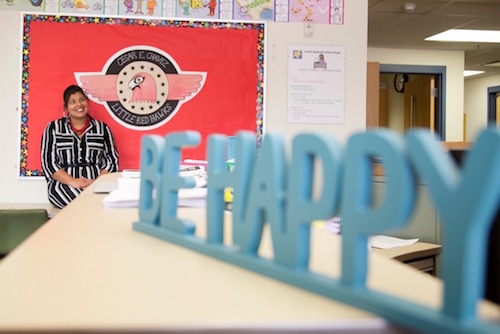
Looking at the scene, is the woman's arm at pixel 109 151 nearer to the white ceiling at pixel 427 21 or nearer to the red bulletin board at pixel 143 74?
the red bulletin board at pixel 143 74

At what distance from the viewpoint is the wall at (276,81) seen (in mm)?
4184

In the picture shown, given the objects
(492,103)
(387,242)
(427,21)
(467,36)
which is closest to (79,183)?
(387,242)

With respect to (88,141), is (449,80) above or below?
above

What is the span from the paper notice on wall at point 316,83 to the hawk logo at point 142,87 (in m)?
0.81

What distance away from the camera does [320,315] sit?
57 centimetres

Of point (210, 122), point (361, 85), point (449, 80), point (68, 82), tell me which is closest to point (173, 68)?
point (210, 122)

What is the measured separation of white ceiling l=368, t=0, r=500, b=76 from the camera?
17.9 feet

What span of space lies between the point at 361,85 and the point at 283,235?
3988 millimetres

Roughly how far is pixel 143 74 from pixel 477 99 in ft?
28.3

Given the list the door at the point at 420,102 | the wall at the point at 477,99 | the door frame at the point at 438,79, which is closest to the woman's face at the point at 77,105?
the door frame at the point at 438,79

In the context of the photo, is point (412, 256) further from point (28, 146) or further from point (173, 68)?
point (28, 146)

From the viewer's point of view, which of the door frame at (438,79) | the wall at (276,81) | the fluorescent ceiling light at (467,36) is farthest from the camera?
the door frame at (438,79)

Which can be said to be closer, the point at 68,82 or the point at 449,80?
the point at 68,82

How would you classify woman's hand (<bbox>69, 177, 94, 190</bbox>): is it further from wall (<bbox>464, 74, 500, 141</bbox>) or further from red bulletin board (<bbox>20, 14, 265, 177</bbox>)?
Result: wall (<bbox>464, 74, 500, 141</bbox>)
